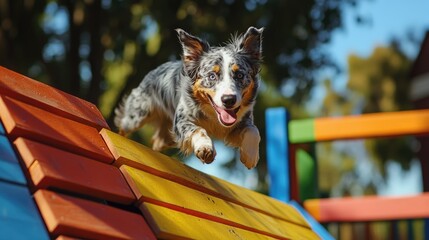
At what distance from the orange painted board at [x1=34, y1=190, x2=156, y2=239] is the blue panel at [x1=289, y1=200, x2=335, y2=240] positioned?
258 centimetres

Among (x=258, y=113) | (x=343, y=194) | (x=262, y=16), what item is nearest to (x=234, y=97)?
(x=262, y=16)

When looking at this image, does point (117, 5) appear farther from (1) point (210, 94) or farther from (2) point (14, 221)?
(2) point (14, 221)

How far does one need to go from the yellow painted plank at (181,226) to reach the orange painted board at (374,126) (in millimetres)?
2170

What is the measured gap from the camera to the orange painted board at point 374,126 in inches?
215

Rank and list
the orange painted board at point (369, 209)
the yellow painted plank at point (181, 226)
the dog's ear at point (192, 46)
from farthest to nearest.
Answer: the orange painted board at point (369, 209) < the dog's ear at point (192, 46) < the yellow painted plank at point (181, 226)

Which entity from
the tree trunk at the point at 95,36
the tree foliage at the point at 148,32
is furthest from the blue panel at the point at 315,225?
the tree trunk at the point at 95,36

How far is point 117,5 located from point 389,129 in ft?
25.0

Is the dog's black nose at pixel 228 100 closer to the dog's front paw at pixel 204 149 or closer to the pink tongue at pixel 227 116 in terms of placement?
the pink tongue at pixel 227 116

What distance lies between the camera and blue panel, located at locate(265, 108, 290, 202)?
5.75 meters

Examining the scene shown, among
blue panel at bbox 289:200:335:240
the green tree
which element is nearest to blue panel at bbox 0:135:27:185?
blue panel at bbox 289:200:335:240

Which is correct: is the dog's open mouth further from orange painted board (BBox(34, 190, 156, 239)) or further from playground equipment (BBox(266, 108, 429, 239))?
orange painted board (BBox(34, 190, 156, 239))

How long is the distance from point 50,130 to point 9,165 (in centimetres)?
34

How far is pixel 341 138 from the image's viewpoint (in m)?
5.66

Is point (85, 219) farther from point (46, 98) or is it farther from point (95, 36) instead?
point (95, 36)
